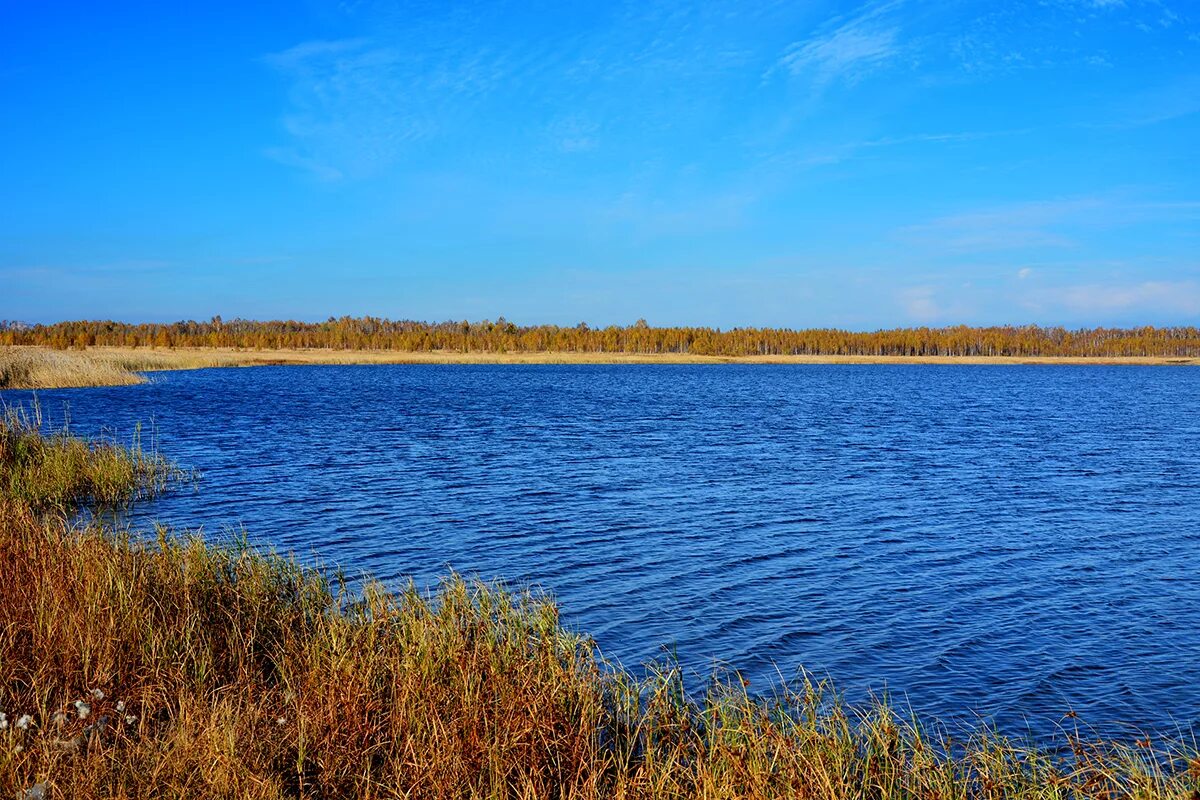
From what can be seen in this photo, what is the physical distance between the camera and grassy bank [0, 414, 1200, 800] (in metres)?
6.08

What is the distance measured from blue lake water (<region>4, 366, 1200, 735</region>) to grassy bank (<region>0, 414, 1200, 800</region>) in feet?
6.57

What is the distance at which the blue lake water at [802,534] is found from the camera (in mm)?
11164

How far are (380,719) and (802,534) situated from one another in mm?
13049

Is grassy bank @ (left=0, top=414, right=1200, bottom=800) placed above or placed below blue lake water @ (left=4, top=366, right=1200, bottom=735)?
above

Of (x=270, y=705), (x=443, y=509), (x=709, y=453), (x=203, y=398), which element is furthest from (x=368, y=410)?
(x=270, y=705)

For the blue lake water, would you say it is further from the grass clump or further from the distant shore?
the distant shore

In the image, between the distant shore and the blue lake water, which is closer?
the blue lake water

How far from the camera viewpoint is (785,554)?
55.3 feet

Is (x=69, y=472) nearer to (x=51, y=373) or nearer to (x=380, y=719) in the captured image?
(x=380, y=719)

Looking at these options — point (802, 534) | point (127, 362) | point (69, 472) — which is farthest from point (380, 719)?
point (127, 362)

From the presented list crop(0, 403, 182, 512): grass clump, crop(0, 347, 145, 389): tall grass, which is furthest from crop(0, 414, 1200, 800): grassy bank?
crop(0, 347, 145, 389): tall grass

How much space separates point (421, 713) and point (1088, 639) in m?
9.72

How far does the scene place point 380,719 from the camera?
23.5 ft

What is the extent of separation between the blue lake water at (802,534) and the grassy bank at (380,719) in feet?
6.57
